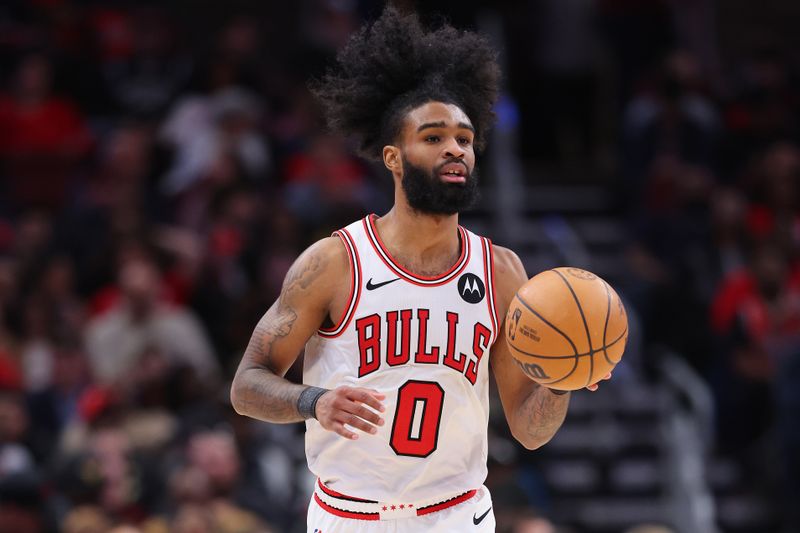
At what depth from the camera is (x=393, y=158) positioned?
19.1 ft

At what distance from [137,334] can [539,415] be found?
5.91m

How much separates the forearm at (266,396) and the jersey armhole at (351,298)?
0.31m

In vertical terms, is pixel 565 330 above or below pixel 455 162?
below

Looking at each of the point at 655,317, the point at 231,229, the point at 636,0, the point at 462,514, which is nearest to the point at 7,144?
the point at 231,229

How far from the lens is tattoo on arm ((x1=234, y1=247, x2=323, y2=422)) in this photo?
18.1 ft

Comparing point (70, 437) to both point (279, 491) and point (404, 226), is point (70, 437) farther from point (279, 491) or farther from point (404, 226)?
point (404, 226)

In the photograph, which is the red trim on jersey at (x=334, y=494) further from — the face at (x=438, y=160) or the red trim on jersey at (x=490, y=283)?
the face at (x=438, y=160)

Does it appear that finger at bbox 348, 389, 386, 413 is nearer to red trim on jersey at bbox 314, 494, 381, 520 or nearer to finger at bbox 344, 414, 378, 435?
finger at bbox 344, 414, 378, 435

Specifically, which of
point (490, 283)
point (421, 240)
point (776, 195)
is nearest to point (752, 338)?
point (776, 195)

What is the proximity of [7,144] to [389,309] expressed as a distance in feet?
26.6

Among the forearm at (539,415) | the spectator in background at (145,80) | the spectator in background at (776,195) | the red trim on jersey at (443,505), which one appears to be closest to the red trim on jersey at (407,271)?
the forearm at (539,415)

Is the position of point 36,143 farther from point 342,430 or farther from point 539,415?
point 342,430

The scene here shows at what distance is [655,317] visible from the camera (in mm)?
12148

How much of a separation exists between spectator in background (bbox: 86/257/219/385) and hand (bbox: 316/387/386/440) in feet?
19.3
